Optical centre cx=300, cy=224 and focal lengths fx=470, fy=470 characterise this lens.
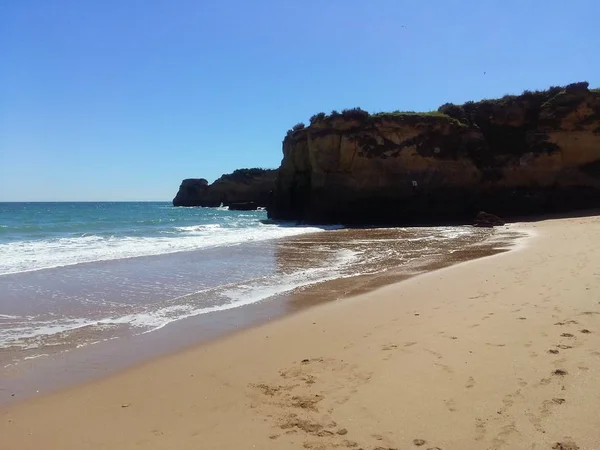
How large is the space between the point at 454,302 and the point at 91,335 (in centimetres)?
535

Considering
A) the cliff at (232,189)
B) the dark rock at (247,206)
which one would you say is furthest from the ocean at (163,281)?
the dark rock at (247,206)

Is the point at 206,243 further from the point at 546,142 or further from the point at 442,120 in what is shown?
the point at 546,142

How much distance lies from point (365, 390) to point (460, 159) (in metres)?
29.2

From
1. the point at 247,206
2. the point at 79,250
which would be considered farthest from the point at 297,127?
the point at 247,206

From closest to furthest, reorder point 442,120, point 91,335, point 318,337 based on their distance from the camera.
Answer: point 318,337 → point 91,335 → point 442,120

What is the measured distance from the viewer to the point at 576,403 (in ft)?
11.1

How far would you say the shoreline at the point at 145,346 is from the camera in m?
4.80

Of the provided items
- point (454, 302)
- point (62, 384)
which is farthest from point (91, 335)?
point (454, 302)

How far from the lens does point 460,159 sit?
30922 millimetres

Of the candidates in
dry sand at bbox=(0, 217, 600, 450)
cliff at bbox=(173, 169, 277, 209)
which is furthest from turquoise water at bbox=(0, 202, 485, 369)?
cliff at bbox=(173, 169, 277, 209)

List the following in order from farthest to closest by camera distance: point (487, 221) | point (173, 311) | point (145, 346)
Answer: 1. point (487, 221)
2. point (173, 311)
3. point (145, 346)

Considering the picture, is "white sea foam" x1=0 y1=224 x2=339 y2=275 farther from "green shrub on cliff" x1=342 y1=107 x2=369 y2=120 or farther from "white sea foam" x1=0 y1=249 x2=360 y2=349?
"green shrub on cliff" x1=342 y1=107 x2=369 y2=120

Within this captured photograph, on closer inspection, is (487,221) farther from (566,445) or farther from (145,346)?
(566,445)

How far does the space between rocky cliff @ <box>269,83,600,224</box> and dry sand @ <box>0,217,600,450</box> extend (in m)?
25.1
